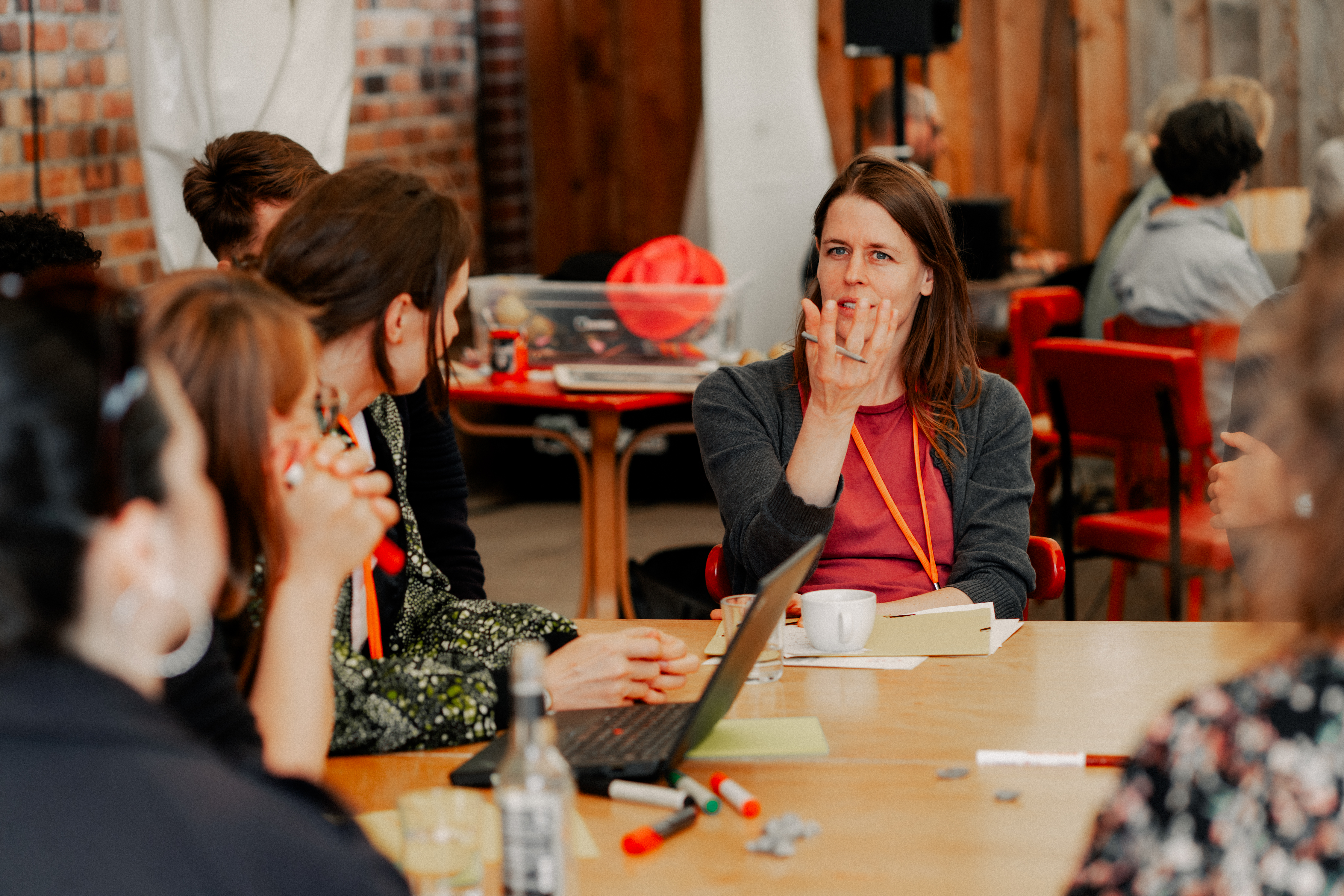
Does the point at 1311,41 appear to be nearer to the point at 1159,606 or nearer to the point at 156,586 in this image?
the point at 1159,606

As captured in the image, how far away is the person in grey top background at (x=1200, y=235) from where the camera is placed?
3.52 metres

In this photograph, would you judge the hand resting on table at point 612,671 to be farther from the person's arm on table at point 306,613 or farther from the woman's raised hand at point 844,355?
the woman's raised hand at point 844,355

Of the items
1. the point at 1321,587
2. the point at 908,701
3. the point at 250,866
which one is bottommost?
the point at 908,701

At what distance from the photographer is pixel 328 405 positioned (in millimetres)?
1368

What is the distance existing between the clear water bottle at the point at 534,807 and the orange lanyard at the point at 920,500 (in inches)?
40.5

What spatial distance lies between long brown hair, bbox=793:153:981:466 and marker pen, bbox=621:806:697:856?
0.90 meters

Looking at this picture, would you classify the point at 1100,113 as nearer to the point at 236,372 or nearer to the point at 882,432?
the point at 882,432

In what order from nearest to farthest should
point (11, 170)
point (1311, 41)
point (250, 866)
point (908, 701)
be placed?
point (250, 866)
point (908, 701)
point (11, 170)
point (1311, 41)

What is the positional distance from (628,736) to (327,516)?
0.35 m

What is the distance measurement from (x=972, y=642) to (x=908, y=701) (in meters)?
0.19

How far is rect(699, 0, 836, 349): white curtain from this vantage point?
4004 mm

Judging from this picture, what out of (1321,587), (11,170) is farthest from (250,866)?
(11,170)

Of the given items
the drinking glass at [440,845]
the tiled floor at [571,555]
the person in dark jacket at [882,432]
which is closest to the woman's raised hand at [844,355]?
the person in dark jacket at [882,432]

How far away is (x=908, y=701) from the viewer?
4.52 feet
